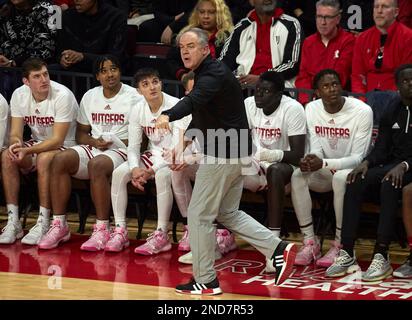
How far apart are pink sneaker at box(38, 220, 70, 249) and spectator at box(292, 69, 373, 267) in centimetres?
208

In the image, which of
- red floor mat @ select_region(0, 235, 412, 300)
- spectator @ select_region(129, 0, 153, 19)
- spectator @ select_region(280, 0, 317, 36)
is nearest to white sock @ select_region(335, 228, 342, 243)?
red floor mat @ select_region(0, 235, 412, 300)

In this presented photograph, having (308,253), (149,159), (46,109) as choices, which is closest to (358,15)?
(149,159)

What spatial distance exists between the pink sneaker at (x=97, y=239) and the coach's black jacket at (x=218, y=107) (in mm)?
1905

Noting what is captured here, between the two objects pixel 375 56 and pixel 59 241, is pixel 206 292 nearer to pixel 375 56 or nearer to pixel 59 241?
pixel 59 241

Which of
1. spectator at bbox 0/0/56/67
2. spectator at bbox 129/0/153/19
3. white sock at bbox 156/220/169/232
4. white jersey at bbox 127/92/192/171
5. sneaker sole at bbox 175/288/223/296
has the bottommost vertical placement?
sneaker sole at bbox 175/288/223/296

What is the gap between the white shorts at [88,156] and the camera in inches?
353

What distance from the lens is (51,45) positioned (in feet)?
34.3

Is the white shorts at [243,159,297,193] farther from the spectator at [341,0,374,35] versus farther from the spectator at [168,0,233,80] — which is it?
the spectator at [341,0,374,35]

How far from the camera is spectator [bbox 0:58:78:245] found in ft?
29.6

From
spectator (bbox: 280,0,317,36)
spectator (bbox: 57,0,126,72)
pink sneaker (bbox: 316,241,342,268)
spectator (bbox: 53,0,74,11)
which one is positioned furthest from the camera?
spectator (bbox: 53,0,74,11)

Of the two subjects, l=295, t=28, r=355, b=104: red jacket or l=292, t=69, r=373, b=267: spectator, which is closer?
l=292, t=69, r=373, b=267: spectator

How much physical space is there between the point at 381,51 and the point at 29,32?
362 centimetres

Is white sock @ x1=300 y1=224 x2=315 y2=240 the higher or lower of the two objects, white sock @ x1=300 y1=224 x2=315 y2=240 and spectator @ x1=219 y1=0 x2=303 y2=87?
the lower
